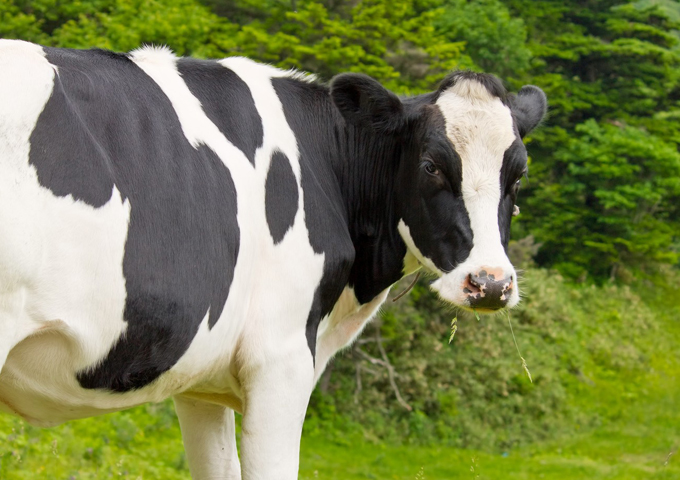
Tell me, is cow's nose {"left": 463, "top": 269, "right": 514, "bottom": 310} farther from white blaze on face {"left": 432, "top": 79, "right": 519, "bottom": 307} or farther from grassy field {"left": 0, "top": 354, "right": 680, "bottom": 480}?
grassy field {"left": 0, "top": 354, "right": 680, "bottom": 480}

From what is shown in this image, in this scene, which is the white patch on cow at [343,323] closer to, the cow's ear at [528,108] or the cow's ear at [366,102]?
the cow's ear at [366,102]

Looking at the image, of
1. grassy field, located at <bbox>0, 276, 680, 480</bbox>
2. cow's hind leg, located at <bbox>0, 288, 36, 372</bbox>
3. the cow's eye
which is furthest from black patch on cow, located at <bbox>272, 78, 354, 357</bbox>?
grassy field, located at <bbox>0, 276, 680, 480</bbox>

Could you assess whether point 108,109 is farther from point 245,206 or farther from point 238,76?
point 238,76

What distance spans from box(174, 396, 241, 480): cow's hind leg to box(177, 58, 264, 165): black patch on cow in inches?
55.1

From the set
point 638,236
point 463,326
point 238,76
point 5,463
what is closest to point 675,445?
point 463,326

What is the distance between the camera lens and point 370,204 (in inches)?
170

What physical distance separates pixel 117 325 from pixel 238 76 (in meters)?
1.49

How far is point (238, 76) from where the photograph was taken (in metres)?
3.95

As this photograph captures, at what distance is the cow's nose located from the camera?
139 inches

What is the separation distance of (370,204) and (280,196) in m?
0.78

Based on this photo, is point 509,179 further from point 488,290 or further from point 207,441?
point 207,441

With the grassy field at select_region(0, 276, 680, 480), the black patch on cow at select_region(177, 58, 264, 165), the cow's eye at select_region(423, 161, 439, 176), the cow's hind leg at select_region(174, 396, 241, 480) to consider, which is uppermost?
the black patch on cow at select_region(177, 58, 264, 165)

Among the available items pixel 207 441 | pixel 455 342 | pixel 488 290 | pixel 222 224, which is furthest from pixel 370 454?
pixel 222 224

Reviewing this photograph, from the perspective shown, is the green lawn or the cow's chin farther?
the green lawn
